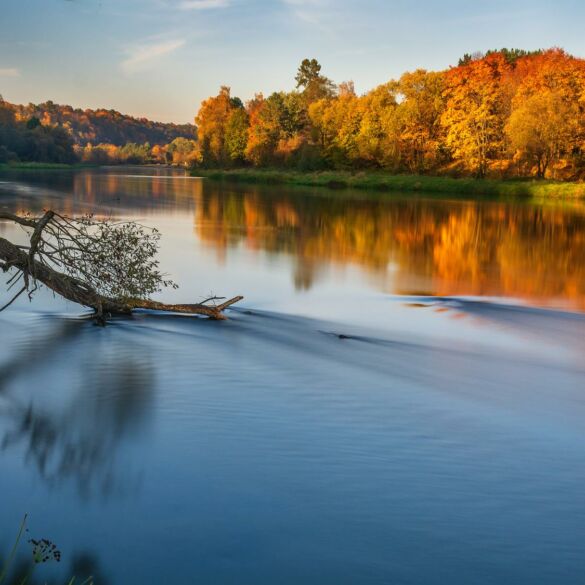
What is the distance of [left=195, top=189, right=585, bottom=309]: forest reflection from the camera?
21.1 metres

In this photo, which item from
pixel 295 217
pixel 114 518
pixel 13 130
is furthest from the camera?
pixel 13 130

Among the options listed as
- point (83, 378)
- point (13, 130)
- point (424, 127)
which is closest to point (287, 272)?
point (83, 378)

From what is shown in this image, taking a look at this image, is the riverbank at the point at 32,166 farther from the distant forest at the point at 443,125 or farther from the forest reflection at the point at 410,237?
the forest reflection at the point at 410,237

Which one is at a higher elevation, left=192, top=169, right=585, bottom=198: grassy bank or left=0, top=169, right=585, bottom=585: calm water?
left=192, top=169, right=585, bottom=198: grassy bank

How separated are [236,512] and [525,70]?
76.3 meters

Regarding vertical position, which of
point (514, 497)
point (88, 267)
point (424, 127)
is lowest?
point (514, 497)

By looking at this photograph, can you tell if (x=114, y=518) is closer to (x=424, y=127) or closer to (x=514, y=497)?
(x=514, y=497)

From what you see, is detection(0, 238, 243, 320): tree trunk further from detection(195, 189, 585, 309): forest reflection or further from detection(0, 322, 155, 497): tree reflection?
detection(195, 189, 585, 309): forest reflection

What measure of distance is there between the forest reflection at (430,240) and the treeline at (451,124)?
15977mm

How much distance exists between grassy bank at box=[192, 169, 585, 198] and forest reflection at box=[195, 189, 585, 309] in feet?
36.8

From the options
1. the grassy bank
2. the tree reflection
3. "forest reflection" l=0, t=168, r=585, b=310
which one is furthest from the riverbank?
the tree reflection

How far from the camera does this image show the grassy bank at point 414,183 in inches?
2441

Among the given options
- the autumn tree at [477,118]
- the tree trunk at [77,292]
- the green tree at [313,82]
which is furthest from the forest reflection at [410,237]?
the green tree at [313,82]

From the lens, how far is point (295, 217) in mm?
40844
